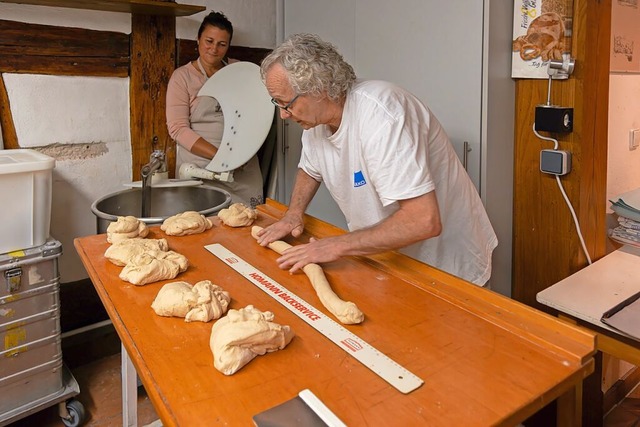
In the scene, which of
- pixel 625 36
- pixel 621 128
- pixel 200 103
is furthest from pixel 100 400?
pixel 625 36

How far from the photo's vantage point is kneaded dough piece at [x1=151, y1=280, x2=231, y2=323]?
0.97m

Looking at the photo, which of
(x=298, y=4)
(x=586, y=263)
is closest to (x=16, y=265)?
(x=298, y=4)

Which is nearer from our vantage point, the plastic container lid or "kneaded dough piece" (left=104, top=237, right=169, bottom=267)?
"kneaded dough piece" (left=104, top=237, right=169, bottom=267)

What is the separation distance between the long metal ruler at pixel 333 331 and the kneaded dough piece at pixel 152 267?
0.13 meters

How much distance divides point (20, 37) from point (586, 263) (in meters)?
2.28

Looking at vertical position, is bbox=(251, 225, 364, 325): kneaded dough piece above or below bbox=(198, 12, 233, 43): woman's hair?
below

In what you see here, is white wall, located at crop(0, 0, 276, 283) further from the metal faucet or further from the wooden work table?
the wooden work table

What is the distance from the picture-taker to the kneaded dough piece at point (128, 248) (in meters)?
1.23

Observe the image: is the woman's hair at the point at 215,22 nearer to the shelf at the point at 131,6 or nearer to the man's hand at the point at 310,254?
the shelf at the point at 131,6

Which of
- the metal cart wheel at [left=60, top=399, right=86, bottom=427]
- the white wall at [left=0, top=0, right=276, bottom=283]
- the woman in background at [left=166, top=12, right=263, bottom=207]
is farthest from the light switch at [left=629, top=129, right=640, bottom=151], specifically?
the metal cart wheel at [left=60, top=399, right=86, bottom=427]

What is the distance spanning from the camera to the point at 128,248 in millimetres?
1251

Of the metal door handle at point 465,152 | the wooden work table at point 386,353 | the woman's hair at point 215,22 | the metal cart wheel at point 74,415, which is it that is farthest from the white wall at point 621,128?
the metal cart wheel at point 74,415

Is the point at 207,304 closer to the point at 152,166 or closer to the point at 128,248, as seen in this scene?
the point at 128,248

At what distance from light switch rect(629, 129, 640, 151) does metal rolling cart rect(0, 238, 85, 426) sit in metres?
2.21
